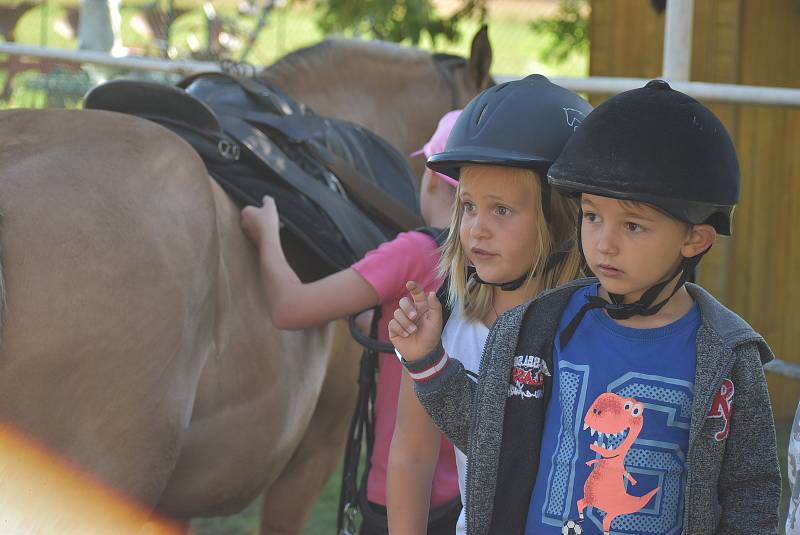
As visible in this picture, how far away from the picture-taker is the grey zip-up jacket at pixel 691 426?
153 centimetres

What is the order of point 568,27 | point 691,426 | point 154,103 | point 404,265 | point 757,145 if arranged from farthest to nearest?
point 568,27, point 757,145, point 154,103, point 404,265, point 691,426

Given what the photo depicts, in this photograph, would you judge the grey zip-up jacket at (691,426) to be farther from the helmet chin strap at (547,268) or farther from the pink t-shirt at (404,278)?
the pink t-shirt at (404,278)

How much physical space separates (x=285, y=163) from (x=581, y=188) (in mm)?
1425

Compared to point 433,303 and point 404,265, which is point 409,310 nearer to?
point 433,303

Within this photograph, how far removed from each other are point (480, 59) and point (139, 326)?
2103mm

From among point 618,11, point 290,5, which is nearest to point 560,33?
point 290,5

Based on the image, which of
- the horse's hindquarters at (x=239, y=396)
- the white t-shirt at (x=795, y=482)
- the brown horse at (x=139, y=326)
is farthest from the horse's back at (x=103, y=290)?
the white t-shirt at (x=795, y=482)

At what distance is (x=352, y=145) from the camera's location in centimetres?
340

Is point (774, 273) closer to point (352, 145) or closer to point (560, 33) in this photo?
point (352, 145)

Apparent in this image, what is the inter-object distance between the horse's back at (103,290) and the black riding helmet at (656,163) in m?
0.98

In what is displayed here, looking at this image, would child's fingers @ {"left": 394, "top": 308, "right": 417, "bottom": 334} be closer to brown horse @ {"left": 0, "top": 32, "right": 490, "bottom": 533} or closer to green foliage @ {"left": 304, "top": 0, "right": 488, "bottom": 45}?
brown horse @ {"left": 0, "top": 32, "right": 490, "bottom": 533}

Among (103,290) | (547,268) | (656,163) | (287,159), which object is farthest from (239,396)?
(656,163)

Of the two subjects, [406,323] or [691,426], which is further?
[406,323]

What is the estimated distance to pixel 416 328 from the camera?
1698 millimetres
